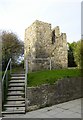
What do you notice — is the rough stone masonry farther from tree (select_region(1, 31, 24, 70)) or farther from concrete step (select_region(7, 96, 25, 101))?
concrete step (select_region(7, 96, 25, 101))

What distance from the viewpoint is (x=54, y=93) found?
11.4m

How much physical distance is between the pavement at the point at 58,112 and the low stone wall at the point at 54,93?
1.11 ft

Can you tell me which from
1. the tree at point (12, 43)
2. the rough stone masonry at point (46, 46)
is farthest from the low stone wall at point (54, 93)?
the tree at point (12, 43)

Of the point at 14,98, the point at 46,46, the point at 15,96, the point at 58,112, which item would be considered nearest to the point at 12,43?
the point at 46,46

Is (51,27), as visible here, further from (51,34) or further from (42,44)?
(42,44)

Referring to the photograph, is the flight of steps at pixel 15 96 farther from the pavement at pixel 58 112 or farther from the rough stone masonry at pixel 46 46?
the rough stone masonry at pixel 46 46

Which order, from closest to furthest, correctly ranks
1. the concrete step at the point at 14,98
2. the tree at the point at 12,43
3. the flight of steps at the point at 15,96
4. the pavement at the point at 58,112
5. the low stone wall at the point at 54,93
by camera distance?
the pavement at the point at 58,112 → the flight of steps at the point at 15,96 → the low stone wall at the point at 54,93 → the concrete step at the point at 14,98 → the tree at the point at 12,43

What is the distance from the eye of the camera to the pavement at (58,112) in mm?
9523

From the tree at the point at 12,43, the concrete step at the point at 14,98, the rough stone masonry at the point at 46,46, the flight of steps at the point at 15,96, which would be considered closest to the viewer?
the flight of steps at the point at 15,96

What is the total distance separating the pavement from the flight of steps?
0.36 m

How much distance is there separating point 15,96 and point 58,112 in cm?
244

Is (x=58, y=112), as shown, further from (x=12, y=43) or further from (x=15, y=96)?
(x=12, y=43)

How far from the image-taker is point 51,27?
20.0 metres

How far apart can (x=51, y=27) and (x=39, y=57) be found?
123 inches
